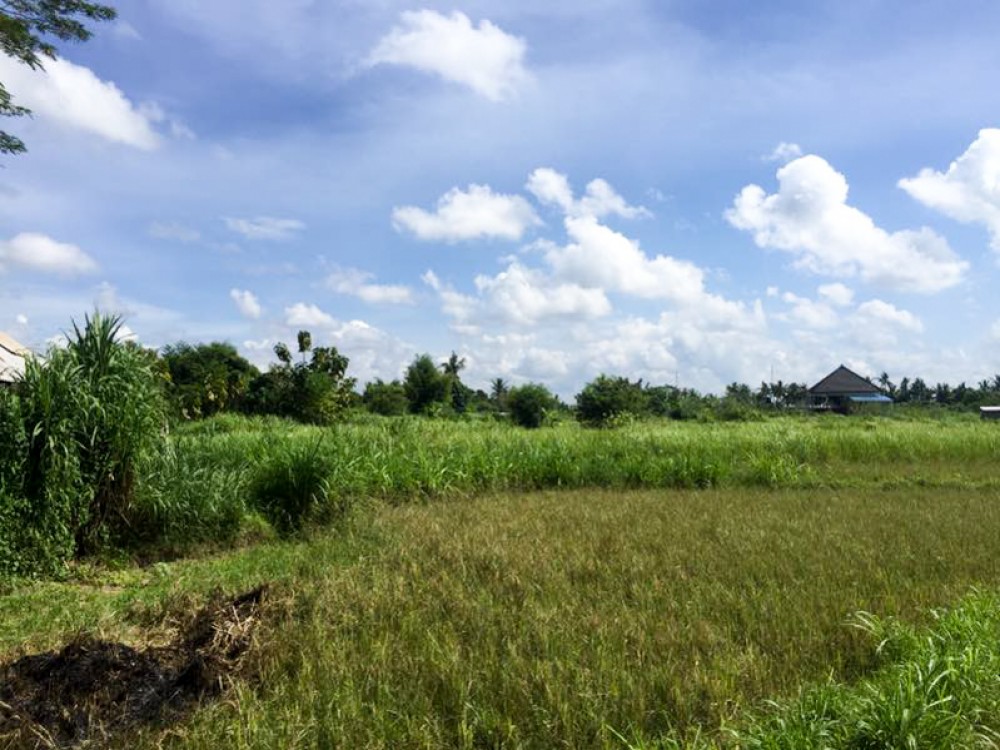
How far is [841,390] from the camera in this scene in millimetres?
55719

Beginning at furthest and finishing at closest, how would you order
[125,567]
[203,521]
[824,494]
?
1. [824,494]
2. [203,521]
3. [125,567]

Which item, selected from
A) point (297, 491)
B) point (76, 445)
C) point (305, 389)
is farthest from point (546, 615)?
point (305, 389)

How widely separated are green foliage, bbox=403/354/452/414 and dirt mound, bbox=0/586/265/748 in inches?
1383

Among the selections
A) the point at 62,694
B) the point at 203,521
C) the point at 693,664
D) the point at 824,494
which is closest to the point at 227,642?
the point at 62,694

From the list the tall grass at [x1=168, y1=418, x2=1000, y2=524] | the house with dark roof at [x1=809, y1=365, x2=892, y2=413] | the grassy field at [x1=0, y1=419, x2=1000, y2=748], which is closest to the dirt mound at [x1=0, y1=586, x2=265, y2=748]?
the grassy field at [x1=0, y1=419, x2=1000, y2=748]

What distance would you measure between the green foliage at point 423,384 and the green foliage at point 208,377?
325 inches

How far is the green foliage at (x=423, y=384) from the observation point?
3938 cm

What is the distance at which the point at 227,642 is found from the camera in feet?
12.8

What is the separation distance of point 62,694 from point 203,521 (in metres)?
4.40

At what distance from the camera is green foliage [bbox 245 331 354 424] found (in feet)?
90.1

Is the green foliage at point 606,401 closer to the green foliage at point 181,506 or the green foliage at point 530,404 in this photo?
the green foliage at point 530,404

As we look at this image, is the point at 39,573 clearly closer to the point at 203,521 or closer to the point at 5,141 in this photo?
the point at 203,521

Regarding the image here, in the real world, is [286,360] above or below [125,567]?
above

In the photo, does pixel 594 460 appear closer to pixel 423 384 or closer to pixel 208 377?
pixel 208 377
